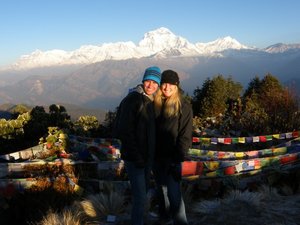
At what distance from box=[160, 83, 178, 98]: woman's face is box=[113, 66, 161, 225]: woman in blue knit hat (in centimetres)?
19

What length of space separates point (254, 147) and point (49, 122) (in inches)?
386

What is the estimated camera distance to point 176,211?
5199mm

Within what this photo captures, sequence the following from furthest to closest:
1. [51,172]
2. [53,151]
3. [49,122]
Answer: [49,122] < [53,151] < [51,172]

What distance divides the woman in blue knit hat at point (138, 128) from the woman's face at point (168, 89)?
0.19 metres

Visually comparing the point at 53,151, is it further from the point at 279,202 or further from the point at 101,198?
the point at 279,202

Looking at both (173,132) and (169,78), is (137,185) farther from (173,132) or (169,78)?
(169,78)

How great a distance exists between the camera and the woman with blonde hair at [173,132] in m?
4.94

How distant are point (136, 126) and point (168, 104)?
562 mm

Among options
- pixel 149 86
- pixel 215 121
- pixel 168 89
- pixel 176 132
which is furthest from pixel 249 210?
pixel 215 121

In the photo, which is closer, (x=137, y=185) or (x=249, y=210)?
(x=137, y=185)

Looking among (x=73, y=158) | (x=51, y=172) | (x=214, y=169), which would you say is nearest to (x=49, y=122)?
(x=73, y=158)

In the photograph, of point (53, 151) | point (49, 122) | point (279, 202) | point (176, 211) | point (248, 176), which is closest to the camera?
point (176, 211)

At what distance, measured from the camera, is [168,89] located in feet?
16.3

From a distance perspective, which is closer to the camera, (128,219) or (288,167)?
(128,219)
